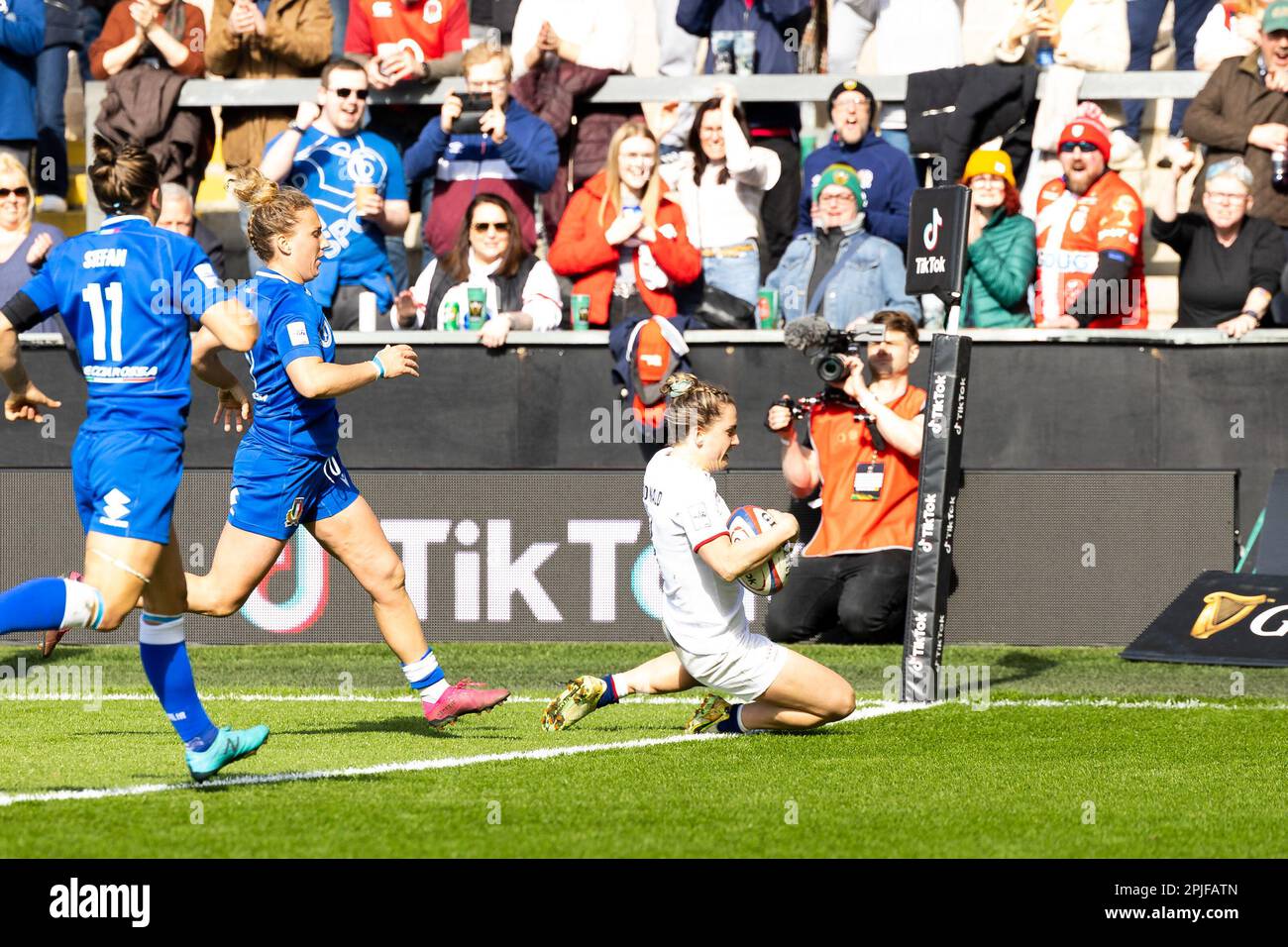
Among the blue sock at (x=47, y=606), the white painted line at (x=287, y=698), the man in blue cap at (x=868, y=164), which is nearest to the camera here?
the blue sock at (x=47, y=606)

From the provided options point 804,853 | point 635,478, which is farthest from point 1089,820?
point 635,478

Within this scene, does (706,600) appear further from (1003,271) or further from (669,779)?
(1003,271)

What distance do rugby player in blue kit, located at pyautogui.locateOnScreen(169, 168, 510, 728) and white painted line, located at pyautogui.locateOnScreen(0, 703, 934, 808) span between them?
1.20ft

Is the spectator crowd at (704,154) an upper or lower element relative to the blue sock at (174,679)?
upper

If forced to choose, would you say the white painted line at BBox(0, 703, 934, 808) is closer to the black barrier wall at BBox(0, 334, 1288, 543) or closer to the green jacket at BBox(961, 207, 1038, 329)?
the black barrier wall at BBox(0, 334, 1288, 543)

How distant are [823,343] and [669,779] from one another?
510 cm

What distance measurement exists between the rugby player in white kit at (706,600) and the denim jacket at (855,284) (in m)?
4.92

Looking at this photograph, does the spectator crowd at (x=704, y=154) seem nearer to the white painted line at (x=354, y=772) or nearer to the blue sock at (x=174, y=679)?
the white painted line at (x=354, y=772)

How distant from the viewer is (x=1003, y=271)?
42.9 feet

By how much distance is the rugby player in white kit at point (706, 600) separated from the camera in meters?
7.98

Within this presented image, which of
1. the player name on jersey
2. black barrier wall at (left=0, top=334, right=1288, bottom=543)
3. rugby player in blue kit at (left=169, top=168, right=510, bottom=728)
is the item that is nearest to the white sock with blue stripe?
rugby player in blue kit at (left=169, top=168, right=510, bottom=728)

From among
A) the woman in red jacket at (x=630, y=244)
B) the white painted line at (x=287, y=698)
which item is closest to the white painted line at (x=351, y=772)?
the white painted line at (x=287, y=698)

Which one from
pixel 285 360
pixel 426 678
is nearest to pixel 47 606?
pixel 285 360
